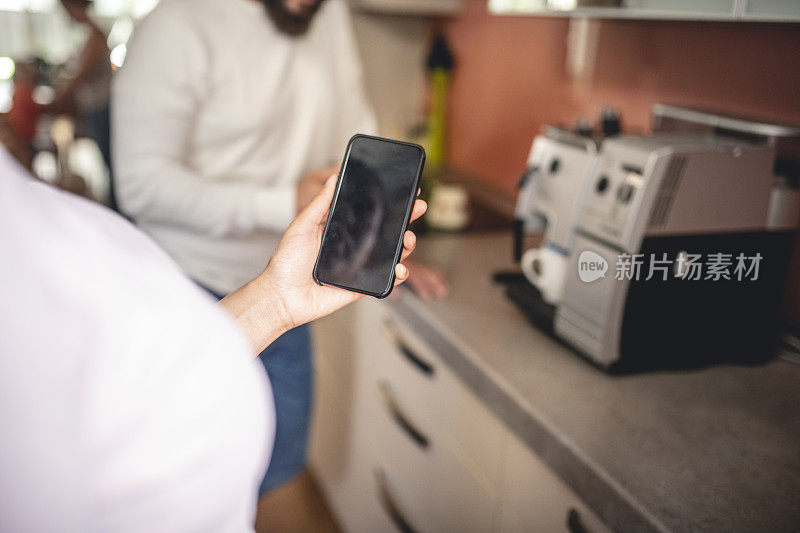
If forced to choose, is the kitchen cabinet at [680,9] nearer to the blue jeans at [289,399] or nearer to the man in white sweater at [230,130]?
the man in white sweater at [230,130]

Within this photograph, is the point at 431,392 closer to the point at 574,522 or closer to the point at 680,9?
the point at 574,522

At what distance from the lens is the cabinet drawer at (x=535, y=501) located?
0.79 meters

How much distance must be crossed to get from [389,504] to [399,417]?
241 millimetres

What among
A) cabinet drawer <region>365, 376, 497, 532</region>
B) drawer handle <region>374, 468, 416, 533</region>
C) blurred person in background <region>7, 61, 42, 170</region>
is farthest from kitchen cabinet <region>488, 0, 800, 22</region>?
blurred person in background <region>7, 61, 42, 170</region>

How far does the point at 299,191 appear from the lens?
1.14 metres

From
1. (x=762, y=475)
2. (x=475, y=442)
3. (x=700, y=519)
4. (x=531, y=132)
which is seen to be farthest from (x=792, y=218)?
(x=531, y=132)

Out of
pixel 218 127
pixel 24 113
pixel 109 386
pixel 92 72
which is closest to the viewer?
pixel 109 386

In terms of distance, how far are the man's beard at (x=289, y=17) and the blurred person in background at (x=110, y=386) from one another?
939 millimetres

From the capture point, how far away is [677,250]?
88cm

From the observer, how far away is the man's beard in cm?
118

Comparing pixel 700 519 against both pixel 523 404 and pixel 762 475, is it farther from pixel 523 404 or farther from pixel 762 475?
pixel 523 404

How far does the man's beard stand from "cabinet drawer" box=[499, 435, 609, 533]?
0.88 m

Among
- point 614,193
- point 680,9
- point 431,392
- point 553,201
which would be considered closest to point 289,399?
point 431,392

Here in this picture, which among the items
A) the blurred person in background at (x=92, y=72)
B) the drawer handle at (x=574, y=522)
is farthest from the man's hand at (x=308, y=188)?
the blurred person in background at (x=92, y=72)
